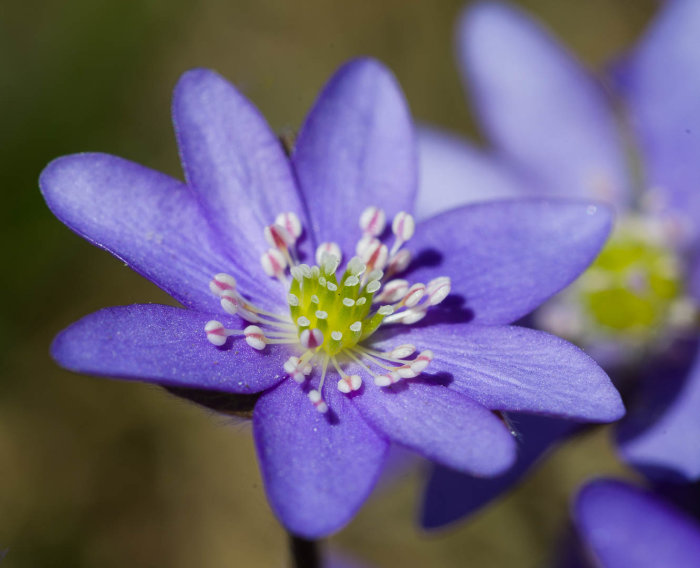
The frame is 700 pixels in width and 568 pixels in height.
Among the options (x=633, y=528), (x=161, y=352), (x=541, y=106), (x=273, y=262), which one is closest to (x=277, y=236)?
(x=273, y=262)

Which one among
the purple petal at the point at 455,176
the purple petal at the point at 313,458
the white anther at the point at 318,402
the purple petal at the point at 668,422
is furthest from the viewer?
the purple petal at the point at 455,176

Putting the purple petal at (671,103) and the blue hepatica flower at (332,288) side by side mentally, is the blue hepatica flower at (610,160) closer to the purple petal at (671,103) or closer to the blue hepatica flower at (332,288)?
the purple petal at (671,103)

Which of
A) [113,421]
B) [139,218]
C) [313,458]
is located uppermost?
[139,218]

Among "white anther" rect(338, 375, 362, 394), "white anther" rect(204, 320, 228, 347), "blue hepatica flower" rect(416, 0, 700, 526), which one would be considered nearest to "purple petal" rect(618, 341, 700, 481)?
"blue hepatica flower" rect(416, 0, 700, 526)

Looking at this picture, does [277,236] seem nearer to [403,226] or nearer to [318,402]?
[403,226]

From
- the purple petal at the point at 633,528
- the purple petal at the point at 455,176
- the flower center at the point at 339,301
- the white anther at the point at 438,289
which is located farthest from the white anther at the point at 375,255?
the purple petal at the point at 455,176

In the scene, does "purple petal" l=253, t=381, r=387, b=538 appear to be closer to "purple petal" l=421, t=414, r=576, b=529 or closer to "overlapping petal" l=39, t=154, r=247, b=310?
"overlapping petal" l=39, t=154, r=247, b=310
